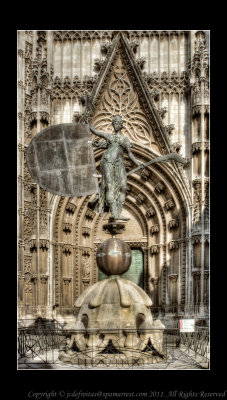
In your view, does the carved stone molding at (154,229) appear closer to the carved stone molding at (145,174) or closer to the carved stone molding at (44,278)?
the carved stone molding at (145,174)

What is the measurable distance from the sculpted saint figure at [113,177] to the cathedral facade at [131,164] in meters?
8.09

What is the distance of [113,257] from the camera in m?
11.1

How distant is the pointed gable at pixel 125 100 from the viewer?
20.6 meters

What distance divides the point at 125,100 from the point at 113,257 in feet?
37.4

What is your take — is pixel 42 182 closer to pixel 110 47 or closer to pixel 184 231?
pixel 184 231

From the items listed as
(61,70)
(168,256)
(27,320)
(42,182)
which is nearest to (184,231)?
(168,256)

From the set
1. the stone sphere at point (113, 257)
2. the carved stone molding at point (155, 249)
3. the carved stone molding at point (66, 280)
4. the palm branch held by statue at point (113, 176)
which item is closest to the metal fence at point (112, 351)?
the stone sphere at point (113, 257)

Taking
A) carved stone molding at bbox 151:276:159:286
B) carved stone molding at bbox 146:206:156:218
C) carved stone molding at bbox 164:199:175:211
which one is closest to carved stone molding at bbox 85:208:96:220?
carved stone molding at bbox 146:206:156:218

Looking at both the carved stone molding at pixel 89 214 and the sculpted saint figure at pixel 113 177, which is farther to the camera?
the carved stone molding at pixel 89 214

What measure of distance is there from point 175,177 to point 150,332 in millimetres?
10328

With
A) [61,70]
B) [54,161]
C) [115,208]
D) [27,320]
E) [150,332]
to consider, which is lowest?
[27,320]

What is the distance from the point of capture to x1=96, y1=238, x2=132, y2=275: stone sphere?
1116cm

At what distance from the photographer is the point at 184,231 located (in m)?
19.9

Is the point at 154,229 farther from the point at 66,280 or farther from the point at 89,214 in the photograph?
the point at 66,280
